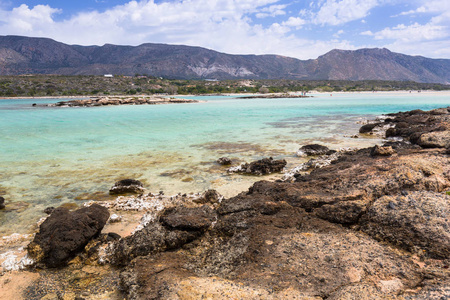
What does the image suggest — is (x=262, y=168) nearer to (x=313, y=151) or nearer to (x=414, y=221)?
(x=313, y=151)

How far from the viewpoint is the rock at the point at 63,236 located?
457cm

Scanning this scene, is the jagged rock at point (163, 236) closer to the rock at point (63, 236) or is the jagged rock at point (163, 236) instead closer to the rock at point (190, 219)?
the rock at point (190, 219)

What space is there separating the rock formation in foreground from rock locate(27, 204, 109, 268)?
2.04 feet

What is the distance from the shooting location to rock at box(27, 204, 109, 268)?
4566mm

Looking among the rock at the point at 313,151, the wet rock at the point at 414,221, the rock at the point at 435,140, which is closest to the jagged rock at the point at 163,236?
the wet rock at the point at 414,221

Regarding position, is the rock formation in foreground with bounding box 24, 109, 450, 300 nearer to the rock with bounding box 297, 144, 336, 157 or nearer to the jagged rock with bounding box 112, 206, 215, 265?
the jagged rock with bounding box 112, 206, 215, 265

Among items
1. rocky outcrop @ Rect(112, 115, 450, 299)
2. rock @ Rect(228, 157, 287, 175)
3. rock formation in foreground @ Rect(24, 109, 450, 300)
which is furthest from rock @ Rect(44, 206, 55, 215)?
rock @ Rect(228, 157, 287, 175)

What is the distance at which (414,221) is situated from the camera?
408 centimetres

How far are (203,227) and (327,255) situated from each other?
198cm

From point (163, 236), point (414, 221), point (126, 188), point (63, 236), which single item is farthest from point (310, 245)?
point (126, 188)

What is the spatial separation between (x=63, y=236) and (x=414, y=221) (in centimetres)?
535

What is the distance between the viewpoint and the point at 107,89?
8562 cm

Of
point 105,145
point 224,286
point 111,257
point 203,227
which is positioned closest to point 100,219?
point 111,257

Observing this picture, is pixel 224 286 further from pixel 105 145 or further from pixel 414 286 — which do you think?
pixel 105 145
